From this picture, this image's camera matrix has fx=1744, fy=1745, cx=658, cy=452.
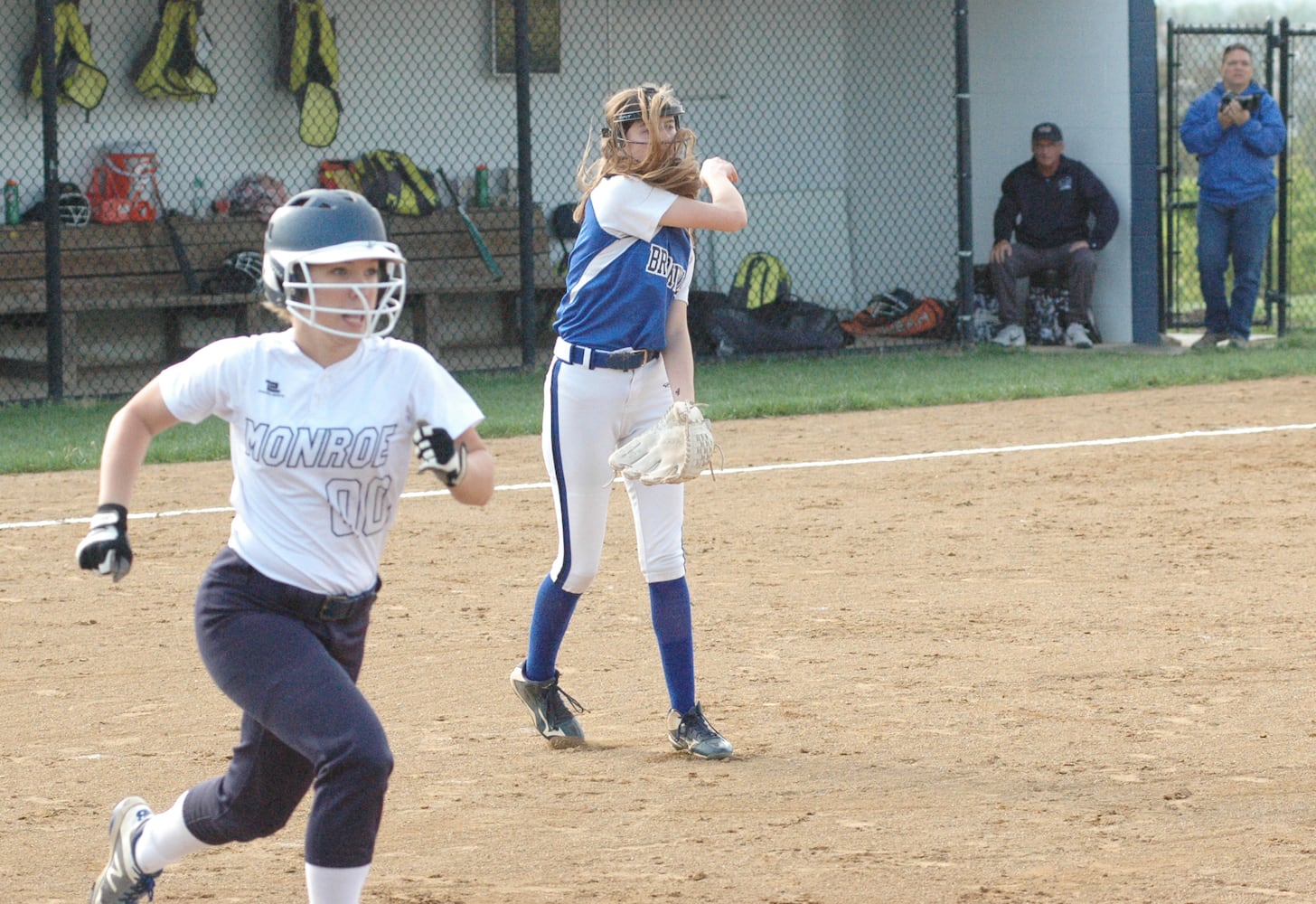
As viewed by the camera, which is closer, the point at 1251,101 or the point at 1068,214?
the point at 1251,101

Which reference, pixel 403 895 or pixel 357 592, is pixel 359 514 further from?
pixel 403 895

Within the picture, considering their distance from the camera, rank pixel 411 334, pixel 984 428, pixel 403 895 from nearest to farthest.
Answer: pixel 403 895 → pixel 984 428 → pixel 411 334

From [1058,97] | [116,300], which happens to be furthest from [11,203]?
[1058,97]

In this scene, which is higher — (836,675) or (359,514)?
(359,514)

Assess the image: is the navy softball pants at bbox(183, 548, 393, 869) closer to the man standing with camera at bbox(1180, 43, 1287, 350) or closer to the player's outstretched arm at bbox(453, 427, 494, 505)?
the player's outstretched arm at bbox(453, 427, 494, 505)

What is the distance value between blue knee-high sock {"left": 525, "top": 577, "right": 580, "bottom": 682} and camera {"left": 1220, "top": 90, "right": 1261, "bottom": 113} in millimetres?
10767

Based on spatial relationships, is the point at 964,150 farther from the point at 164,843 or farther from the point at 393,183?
the point at 164,843

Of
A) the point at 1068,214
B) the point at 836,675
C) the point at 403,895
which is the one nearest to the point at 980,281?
the point at 1068,214

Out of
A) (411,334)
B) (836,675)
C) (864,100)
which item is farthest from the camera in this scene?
(864,100)

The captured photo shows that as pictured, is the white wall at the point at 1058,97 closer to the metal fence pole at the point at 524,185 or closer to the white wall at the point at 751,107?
the white wall at the point at 751,107

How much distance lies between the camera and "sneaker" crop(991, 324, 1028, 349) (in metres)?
15.4

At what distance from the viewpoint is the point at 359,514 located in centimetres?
353

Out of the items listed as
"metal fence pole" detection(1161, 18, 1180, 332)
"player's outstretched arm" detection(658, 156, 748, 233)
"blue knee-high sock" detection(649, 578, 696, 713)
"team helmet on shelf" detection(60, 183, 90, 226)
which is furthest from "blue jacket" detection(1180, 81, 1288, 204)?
"blue knee-high sock" detection(649, 578, 696, 713)

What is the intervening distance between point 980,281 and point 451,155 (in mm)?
5014
